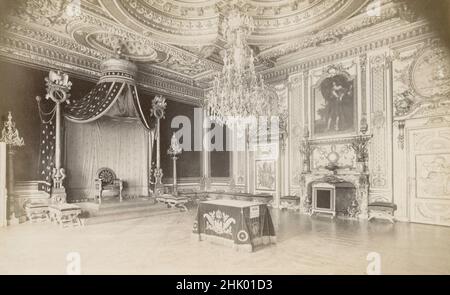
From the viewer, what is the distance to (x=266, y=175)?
365 inches

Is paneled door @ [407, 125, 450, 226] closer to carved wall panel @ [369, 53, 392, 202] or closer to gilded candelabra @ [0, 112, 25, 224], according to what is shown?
carved wall panel @ [369, 53, 392, 202]

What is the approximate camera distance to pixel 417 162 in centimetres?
666

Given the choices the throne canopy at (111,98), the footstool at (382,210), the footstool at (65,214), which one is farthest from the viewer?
the throne canopy at (111,98)

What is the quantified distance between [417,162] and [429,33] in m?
2.72

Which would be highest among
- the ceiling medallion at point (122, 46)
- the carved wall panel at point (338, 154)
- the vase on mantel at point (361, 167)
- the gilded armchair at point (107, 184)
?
the ceiling medallion at point (122, 46)

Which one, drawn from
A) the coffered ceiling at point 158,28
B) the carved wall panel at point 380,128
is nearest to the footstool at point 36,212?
the coffered ceiling at point 158,28

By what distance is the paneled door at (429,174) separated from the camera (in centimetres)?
633

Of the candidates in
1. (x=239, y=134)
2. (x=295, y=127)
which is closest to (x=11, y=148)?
(x=239, y=134)

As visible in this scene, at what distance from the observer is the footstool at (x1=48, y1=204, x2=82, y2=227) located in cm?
625

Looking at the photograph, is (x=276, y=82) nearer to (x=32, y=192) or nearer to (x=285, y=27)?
(x=285, y=27)

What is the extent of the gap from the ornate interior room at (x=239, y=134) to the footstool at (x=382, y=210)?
0.11 feet

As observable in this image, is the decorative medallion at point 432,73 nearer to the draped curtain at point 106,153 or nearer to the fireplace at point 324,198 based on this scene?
the fireplace at point 324,198
